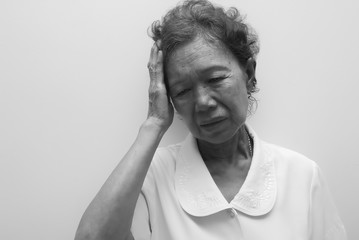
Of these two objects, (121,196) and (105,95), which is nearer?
(121,196)

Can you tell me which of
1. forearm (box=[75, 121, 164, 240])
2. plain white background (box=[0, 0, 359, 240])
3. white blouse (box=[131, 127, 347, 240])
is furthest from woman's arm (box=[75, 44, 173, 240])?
plain white background (box=[0, 0, 359, 240])

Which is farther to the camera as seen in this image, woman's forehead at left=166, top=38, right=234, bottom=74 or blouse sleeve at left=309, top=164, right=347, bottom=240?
blouse sleeve at left=309, top=164, right=347, bottom=240

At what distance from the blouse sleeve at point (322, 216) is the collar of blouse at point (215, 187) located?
15 centimetres

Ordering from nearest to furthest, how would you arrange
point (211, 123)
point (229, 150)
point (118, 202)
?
point (118, 202) < point (211, 123) < point (229, 150)

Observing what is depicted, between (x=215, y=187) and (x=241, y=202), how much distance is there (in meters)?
0.09

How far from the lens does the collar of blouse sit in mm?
1169

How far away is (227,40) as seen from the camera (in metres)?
1.18

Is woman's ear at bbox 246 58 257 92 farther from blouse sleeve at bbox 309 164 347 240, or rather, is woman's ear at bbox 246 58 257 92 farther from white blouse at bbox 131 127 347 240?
blouse sleeve at bbox 309 164 347 240

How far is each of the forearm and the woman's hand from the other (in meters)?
0.12

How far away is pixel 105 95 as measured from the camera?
1371 mm

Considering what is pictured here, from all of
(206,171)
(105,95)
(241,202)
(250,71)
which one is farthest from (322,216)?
(105,95)

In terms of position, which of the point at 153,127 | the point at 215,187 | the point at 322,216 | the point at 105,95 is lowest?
the point at 322,216

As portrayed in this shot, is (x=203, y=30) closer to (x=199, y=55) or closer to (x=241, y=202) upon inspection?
(x=199, y=55)

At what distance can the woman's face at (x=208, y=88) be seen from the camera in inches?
44.4
